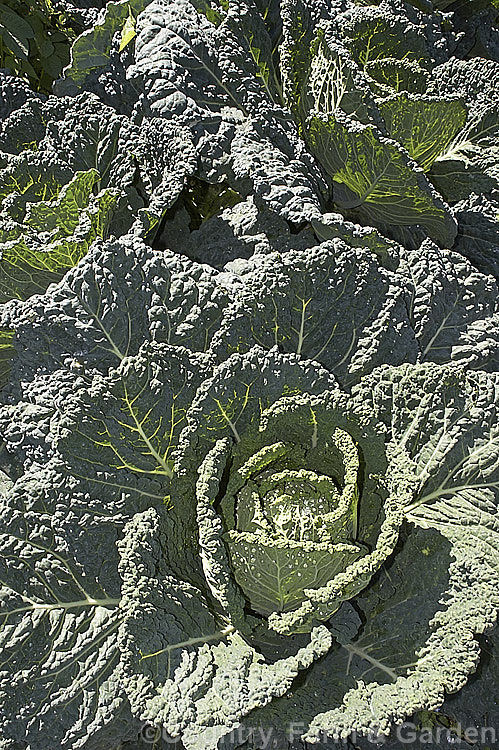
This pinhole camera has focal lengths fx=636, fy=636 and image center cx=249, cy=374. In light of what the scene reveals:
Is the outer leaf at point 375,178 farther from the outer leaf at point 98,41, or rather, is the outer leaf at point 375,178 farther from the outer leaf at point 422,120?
the outer leaf at point 98,41

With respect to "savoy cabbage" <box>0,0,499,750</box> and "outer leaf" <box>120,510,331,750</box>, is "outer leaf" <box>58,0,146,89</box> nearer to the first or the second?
"savoy cabbage" <box>0,0,499,750</box>

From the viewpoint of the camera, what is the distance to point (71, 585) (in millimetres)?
1261

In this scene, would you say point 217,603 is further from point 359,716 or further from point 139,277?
point 139,277

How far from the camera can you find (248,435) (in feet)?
4.21

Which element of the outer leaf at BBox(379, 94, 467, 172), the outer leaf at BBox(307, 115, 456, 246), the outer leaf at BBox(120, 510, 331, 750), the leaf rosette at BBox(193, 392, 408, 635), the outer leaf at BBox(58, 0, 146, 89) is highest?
the outer leaf at BBox(58, 0, 146, 89)

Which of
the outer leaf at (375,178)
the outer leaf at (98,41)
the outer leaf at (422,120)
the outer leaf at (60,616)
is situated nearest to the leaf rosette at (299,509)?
the outer leaf at (60,616)

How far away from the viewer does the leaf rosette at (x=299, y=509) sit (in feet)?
3.66

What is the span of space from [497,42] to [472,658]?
1.84 meters

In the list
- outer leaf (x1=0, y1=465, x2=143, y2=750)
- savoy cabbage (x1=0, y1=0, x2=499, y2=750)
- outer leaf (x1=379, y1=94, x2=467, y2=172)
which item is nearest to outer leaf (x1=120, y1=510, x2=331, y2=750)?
savoy cabbage (x1=0, y1=0, x2=499, y2=750)

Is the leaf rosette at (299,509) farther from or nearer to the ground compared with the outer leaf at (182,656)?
farther from the ground

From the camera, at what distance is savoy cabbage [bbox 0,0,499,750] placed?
3.69 feet

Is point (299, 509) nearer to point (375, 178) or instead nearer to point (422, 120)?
point (375, 178)

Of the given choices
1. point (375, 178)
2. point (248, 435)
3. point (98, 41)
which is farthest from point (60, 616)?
point (98, 41)

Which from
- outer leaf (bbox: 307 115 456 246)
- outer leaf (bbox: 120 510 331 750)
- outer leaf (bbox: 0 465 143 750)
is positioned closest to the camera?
outer leaf (bbox: 120 510 331 750)
